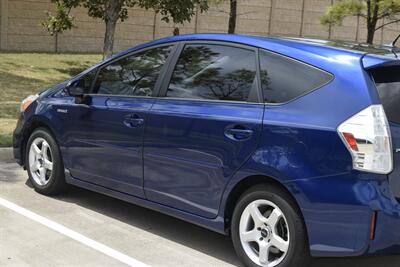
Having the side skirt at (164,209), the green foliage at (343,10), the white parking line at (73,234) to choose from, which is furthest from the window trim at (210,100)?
the green foliage at (343,10)

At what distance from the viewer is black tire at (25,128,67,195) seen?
18.7 feet

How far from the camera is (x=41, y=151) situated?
19.3 ft

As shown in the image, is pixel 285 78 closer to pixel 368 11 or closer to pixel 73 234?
pixel 73 234

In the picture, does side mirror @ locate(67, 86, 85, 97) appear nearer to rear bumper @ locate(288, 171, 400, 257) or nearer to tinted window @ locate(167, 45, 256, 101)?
tinted window @ locate(167, 45, 256, 101)

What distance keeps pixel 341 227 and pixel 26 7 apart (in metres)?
18.6

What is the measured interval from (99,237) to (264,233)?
4.96 ft

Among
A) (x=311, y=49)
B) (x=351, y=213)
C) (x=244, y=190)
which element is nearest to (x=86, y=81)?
(x=244, y=190)

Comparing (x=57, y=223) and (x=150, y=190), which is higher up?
(x=150, y=190)

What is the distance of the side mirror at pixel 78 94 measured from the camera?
212 inches

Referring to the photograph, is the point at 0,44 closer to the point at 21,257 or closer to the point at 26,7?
the point at 26,7

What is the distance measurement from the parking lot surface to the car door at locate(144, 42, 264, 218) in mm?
385

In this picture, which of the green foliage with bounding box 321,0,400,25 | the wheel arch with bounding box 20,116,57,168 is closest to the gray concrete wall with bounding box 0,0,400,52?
the green foliage with bounding box 321,0,400,25

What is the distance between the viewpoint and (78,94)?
542cm

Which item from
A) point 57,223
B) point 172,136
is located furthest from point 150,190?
point 57,223
